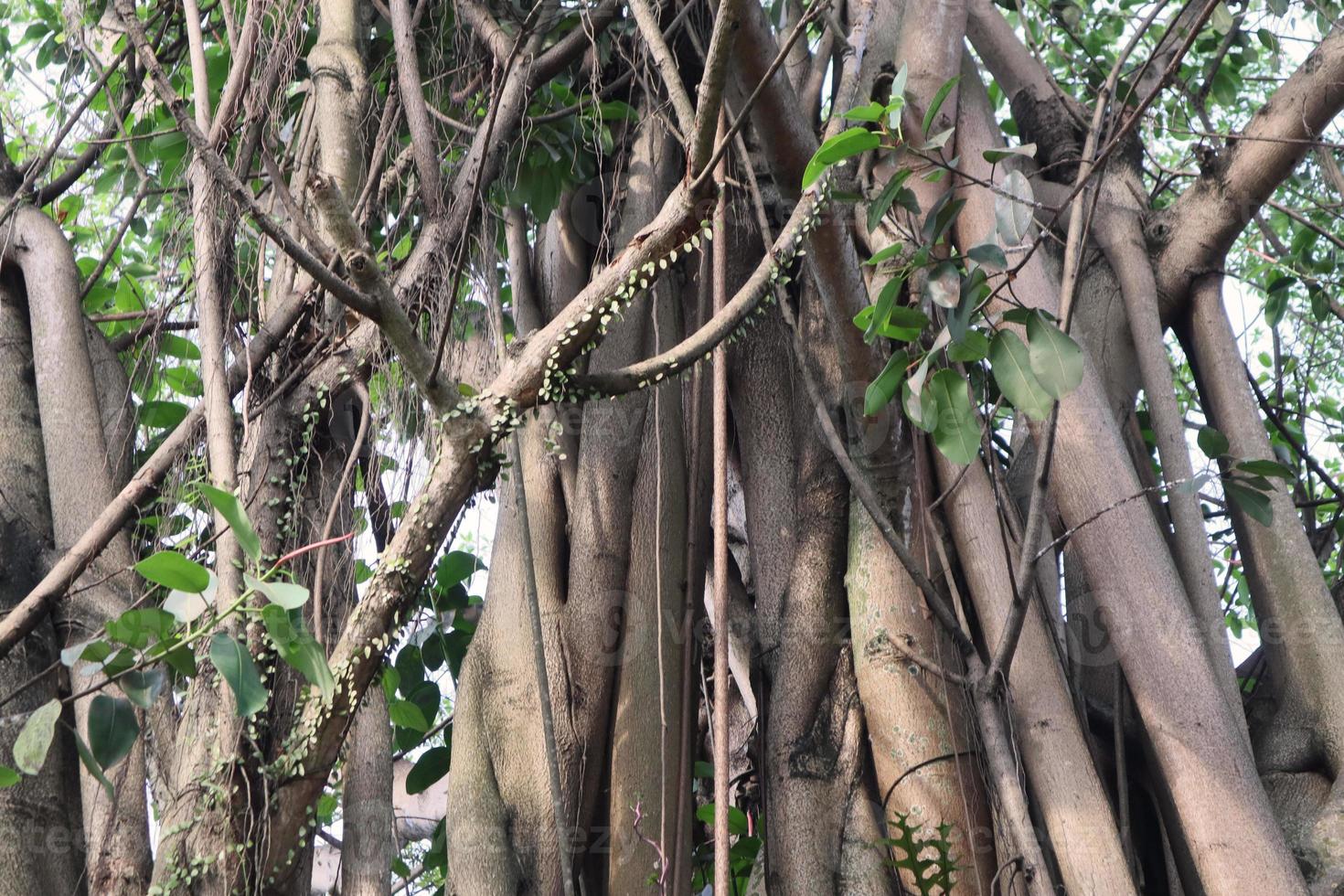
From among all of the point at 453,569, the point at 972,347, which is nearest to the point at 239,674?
the point at 972,347

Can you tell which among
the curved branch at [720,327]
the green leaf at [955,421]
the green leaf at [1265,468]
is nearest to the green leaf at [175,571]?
the curved branch at [720,327]

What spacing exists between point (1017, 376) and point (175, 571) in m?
1.02

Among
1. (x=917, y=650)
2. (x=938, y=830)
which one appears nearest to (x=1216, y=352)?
(x=917, y=650)

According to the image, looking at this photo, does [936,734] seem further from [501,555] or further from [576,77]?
[576,77]

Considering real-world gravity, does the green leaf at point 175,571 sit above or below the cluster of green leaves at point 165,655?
above

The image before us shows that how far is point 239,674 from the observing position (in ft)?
3.91

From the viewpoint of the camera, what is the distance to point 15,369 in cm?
260

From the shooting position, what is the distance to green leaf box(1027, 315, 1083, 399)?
63.1 inches

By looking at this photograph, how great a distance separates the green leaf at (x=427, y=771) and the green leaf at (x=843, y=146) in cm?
157

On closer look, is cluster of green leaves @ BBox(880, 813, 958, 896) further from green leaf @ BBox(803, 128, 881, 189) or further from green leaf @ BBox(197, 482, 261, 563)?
green leaf @ BBox(197, 482, 261, 563)

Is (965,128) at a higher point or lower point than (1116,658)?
higher

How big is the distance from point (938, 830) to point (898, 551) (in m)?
0.49

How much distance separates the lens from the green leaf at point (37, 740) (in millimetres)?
1213

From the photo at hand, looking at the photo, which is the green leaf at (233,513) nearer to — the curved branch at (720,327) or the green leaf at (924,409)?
the curved branch at (720,327)
